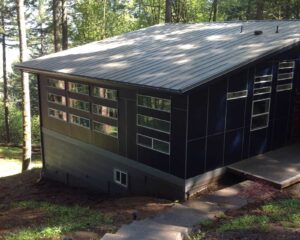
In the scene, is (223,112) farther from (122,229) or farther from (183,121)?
(122,229)

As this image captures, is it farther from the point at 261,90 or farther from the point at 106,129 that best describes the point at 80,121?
the point at 261,90

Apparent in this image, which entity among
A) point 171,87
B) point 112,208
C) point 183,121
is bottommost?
point 112,208

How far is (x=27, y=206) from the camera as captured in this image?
42.9ft

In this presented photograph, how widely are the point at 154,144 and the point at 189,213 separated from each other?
2751mm

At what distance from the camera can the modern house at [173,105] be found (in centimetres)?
1101

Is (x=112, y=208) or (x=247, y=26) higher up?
(x=247, y=26)

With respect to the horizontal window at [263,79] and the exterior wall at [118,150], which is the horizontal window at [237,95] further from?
the exterior wall at [118,150]

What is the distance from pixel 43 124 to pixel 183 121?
359 inches

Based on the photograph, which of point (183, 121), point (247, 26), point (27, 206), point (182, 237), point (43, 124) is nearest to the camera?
point (182, 237)

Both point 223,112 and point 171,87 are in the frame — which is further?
point 223,112

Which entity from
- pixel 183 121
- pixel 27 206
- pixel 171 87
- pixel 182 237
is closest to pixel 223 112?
pixel 183 121

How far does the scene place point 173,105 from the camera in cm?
1102

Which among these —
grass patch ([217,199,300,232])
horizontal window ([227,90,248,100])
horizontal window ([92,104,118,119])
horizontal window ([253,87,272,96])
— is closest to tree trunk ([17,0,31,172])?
horizontal window ([92,104,118,119])

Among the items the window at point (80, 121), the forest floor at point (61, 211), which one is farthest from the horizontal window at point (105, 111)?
the forest floor at point (61, 211)
